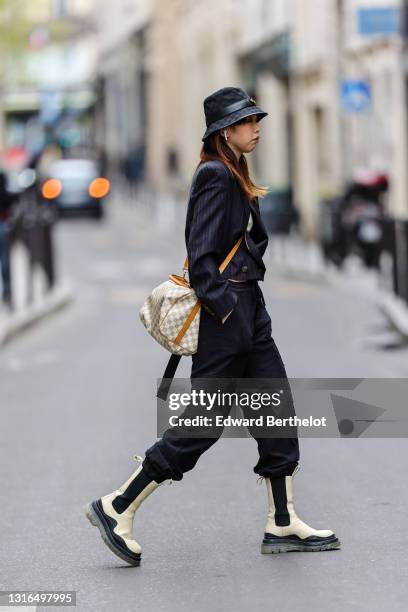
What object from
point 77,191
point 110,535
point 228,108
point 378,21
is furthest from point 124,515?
point 77,191

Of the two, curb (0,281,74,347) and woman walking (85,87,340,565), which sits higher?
woman walking (85,87,340,565)

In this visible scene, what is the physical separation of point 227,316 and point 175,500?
6.06 feet

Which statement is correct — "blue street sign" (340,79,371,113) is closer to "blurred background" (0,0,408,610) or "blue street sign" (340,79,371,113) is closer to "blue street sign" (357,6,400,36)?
"blurred background" (0,0,408,610)

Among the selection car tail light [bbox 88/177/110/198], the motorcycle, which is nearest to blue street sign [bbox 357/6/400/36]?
the motorcycle

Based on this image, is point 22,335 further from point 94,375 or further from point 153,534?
point 153,534

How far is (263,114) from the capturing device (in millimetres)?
6340

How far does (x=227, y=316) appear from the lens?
6.34 m

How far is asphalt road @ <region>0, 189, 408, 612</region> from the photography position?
20.0 feet

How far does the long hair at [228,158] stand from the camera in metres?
6.39

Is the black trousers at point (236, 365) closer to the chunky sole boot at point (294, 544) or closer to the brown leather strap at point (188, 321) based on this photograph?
the brown leather strap at point (188, 321)

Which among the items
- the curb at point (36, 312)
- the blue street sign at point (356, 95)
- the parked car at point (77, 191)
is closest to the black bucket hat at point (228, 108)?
the curb at point (36, 312)

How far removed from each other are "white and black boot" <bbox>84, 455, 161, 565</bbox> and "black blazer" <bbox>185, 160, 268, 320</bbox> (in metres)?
0.72

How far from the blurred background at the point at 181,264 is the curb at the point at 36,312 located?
0.16 ft

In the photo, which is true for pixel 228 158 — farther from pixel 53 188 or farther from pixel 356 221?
pixel 53 188
